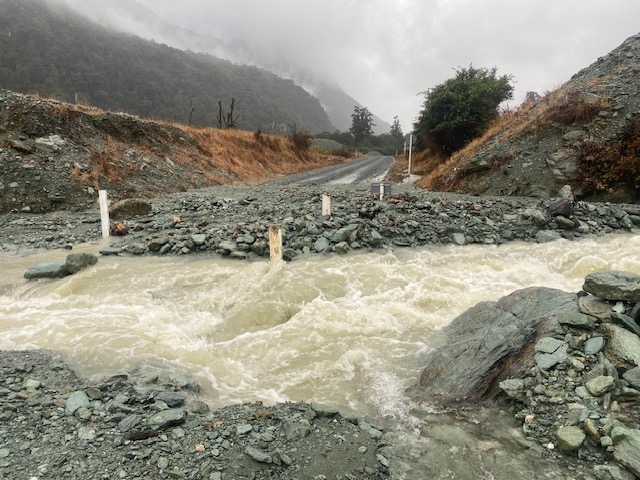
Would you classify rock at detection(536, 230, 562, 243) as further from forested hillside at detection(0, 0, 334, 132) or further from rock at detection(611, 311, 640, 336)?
forested hillside at detection(0, 0, 334, 132)

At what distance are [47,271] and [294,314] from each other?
523 centimetres

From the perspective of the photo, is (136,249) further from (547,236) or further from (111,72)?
(111,72)

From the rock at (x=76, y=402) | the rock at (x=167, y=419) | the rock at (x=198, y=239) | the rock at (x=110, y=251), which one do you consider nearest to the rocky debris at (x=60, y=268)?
the rock at (x=110, y=251)

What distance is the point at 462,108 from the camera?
24.6 m

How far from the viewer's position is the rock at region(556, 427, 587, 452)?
294 centimetres

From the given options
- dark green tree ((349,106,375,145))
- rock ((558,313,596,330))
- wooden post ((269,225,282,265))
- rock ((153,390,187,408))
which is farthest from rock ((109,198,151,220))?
dark green tree ((349,106,375,145))

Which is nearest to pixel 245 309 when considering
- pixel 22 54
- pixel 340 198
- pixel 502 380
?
pixel 502 380

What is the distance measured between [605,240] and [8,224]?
17.2m

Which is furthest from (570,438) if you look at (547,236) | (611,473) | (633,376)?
(547,236)

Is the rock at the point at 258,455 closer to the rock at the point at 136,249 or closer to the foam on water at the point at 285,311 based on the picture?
the foam on water at the point at 285,311

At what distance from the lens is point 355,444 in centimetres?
328

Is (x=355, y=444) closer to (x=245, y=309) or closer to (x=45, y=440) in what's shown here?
(x=45, y=440)

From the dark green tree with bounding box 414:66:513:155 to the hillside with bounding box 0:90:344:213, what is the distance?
13.7m

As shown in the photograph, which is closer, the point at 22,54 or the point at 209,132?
the point at 209,132
